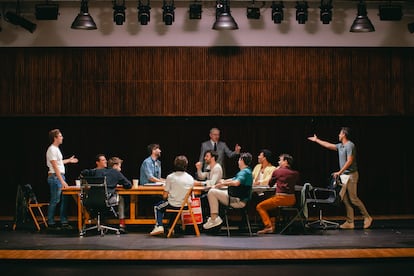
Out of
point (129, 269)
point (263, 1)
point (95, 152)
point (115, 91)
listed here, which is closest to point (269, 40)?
point (263, 1)

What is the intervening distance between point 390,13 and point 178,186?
582 centimetres

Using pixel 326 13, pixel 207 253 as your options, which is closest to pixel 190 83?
pixel 326 13

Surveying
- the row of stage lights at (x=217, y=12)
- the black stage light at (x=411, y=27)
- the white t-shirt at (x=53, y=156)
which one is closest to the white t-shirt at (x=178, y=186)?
the white t-shirt at (x=53, y=156)

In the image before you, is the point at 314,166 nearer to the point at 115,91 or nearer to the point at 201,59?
the point at 201,59

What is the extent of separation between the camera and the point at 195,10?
12.8 metres

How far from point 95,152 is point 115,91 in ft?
4.05

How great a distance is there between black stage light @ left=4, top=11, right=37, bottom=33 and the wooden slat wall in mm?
451

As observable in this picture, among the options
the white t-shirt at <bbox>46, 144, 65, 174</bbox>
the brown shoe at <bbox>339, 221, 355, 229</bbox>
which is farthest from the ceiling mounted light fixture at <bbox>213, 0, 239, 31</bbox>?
the brown shoe at <bbox>339, 221, 355, 229</bbox>

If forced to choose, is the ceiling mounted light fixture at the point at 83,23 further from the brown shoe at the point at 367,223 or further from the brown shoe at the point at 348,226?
the brown shoe at the point at 367,223

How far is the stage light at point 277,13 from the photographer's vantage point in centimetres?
1271

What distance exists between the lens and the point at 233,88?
13.0 m

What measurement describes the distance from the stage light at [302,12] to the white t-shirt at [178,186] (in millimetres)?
4514

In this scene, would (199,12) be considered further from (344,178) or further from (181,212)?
(181,212)

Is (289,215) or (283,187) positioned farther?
(289,215)
